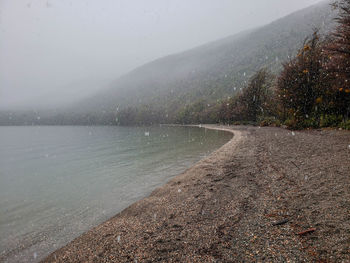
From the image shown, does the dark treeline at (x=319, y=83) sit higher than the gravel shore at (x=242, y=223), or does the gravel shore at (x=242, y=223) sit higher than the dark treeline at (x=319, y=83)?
the dark treeline at (x=319, y=83)

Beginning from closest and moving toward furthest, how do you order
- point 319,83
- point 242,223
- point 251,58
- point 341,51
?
point 242,223 → point 341,51 → point 319,83 → point 251,58

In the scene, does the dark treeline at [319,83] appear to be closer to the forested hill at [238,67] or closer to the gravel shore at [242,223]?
the gravel shore at [242,223]

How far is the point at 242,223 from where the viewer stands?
481cm

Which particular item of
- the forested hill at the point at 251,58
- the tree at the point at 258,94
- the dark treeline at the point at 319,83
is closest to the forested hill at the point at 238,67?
the forested hill at the point at 251,58

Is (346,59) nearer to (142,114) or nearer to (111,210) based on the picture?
(111,210)

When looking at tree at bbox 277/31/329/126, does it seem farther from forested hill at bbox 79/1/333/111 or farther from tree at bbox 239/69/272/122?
forested hill at bbox 79/1/333/111

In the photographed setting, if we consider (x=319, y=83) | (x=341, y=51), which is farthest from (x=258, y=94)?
(x=341, y=51)

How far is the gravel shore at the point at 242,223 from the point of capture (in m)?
3.67

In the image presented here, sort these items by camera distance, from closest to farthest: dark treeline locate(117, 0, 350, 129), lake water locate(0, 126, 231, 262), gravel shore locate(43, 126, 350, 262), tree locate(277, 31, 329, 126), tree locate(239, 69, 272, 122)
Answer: gravel shore locate(43, 126, 350, 262) < lake water locate(0, 126, 231, 262) < dark treeline locate(117, 0, 350, 129) < tree locate(277, 31, 329, 126) < tree locate(239, 69, 272, 122)

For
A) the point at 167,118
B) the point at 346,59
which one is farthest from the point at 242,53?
the point at 346,59

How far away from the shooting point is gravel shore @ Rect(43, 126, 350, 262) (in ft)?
12.0

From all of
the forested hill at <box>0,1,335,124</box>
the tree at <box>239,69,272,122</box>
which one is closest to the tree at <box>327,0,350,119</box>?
the tree at <box>239,69,272,122</box>

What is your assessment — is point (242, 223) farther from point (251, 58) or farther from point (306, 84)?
point (251, 58)

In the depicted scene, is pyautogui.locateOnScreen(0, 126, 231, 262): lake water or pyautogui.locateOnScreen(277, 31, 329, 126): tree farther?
pyautogui.locateOnScreen(277, 31, 329, 126): tree
